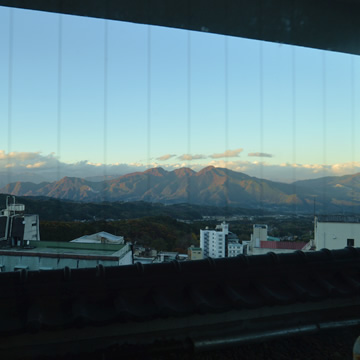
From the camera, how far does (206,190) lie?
2.61 metres

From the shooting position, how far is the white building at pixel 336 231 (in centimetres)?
261

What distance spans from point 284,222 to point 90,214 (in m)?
1.64

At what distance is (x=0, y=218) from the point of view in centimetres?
232

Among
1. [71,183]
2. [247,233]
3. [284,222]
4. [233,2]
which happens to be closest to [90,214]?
[71,183]

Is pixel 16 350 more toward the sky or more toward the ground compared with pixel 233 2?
more toward the ground

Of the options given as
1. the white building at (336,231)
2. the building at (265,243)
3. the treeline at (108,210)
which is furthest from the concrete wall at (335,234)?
the treeline at (108,210)

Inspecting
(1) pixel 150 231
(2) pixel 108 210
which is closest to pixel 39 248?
(2) pixel 108 210

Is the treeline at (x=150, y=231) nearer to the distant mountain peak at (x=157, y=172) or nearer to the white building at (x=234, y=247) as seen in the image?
the white building at (x=234, y=247)

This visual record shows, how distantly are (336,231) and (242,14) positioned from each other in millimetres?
1908

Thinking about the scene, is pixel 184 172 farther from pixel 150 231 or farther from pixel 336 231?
pixel 336 231

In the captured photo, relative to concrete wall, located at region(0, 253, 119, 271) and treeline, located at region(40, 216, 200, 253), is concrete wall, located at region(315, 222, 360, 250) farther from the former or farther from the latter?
concrete wall, located at region(0, 253, 119, 271)

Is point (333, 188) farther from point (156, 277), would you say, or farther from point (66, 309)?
point (66, 309)

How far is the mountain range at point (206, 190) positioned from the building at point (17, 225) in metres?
0.16

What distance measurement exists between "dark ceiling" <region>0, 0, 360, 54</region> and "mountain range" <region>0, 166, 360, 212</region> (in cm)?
108
